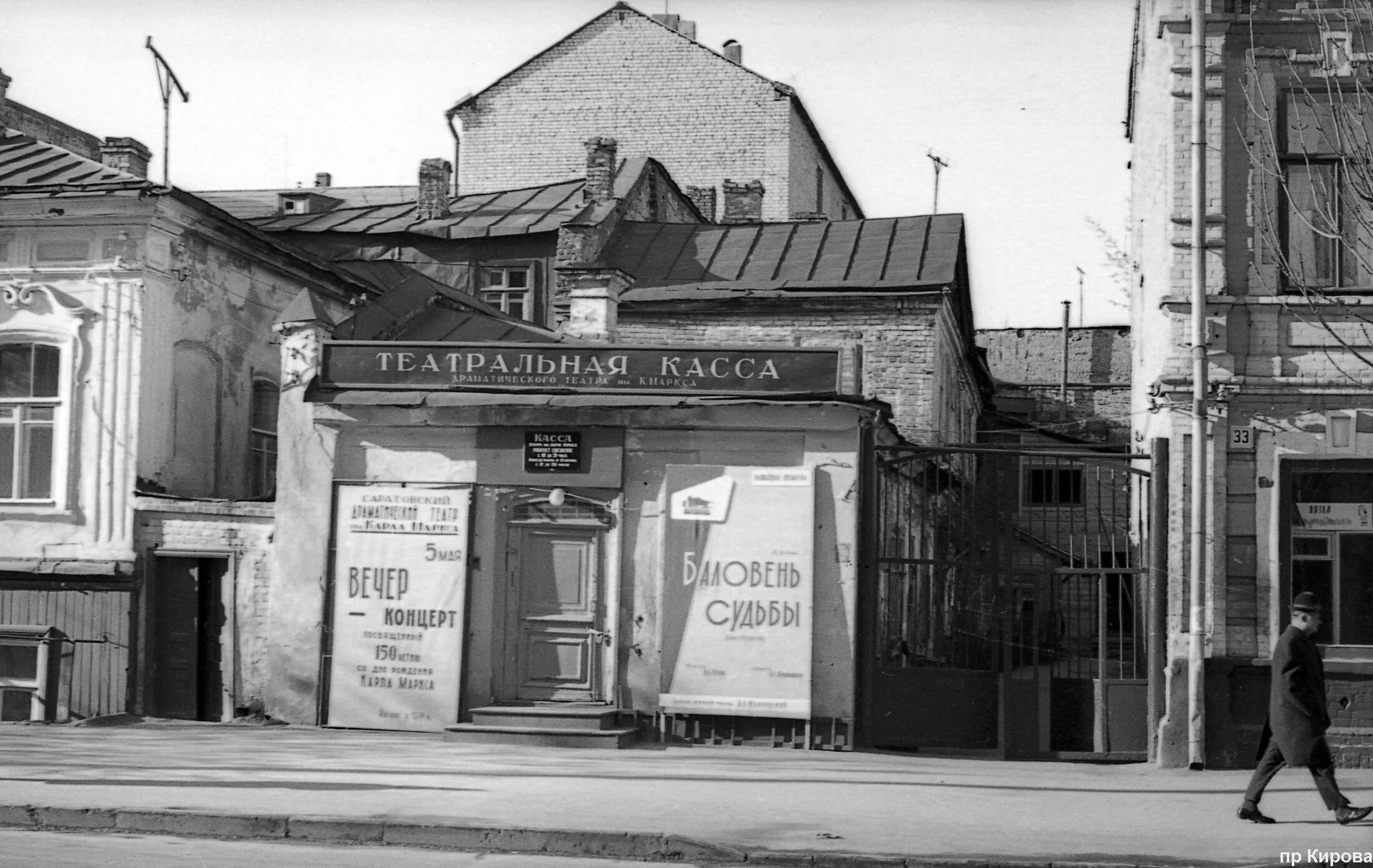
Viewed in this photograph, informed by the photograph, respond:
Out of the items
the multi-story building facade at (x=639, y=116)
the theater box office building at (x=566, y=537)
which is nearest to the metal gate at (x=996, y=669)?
the theater box office building at (x=566, y=537)

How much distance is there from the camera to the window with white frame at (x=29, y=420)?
1655 cm

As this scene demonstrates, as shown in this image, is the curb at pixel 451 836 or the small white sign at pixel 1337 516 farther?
the small white sign at pixel 1337 516

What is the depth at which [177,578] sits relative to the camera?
1609 centimetres

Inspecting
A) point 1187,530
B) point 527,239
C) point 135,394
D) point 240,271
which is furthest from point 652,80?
point 1187,530

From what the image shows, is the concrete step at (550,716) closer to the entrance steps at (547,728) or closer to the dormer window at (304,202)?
the entrance steps at (547,728)

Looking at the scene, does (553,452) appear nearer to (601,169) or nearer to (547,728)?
(547,728)

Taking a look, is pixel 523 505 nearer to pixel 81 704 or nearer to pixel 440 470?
pixel 440 470

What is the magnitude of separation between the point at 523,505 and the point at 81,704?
5.22 metres

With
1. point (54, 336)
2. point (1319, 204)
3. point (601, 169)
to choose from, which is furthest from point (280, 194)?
point (1319, 204)

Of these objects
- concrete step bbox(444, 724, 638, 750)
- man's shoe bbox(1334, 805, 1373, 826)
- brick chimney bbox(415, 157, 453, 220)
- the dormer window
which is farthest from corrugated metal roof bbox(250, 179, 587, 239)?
man's shoe bbox(1334, 805, 1373, 826)

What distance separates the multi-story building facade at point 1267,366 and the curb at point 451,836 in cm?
571

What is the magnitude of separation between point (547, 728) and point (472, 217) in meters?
17.2

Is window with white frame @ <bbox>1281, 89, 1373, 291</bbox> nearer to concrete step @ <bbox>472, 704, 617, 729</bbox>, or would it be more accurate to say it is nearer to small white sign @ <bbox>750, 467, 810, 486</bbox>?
small white sign @ <bbox>750, 467, 810, 486</bbox>

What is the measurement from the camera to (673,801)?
1045 centimetres
